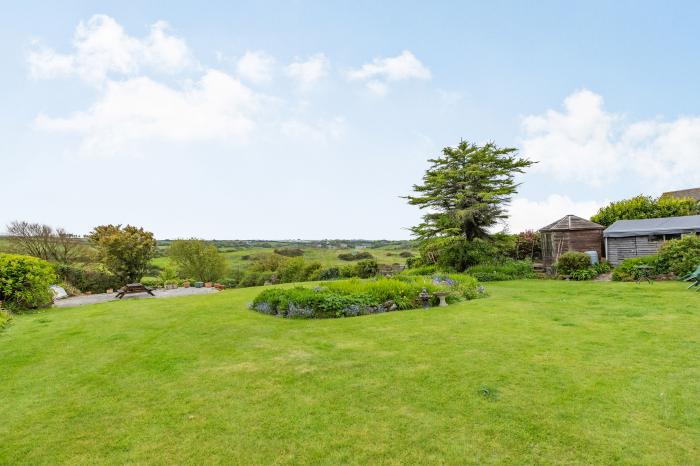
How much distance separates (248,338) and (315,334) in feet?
4.42

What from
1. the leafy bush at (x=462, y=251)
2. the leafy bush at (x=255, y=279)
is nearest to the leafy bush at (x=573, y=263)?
the leafy bush at (x=462, y=251)

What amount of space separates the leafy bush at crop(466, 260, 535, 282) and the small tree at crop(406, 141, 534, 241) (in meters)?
2.19

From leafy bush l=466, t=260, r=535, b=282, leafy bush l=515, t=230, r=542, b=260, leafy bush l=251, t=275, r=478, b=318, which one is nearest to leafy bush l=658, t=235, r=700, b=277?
leafy bush l=466, t=260, r=535, b=282

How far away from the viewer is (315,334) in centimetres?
756

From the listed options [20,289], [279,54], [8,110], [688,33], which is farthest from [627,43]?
[20,289]

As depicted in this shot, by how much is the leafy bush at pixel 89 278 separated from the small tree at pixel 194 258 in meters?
7.48

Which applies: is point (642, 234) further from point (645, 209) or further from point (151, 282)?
point (151, 282)

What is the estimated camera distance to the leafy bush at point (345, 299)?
968 cm

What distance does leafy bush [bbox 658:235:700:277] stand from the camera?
568 inches

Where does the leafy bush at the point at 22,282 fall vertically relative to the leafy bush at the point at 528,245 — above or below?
below

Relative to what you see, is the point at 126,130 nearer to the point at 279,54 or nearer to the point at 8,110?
the point at 8,110

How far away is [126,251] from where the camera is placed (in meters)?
21.2

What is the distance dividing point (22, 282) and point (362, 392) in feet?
44.1

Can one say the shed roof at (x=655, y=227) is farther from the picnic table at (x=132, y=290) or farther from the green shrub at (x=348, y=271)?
the picnic table at (x=132, y=290)
